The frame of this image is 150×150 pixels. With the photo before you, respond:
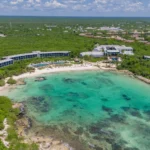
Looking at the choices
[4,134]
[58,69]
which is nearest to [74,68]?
[58,69]

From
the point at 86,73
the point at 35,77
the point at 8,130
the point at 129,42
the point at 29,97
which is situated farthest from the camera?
the point at 129,42

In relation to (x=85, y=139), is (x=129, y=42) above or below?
above

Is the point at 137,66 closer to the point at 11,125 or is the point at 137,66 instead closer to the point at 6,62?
the point at 6,62

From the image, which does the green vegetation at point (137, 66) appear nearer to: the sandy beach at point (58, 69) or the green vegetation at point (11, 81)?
the sandy beach at point (58, 69)

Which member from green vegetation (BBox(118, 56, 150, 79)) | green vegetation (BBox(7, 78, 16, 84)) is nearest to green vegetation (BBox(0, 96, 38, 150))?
green vegetation (BBox(7, 78, 16, 84))

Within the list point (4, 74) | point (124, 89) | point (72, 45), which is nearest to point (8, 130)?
point (4, 74)

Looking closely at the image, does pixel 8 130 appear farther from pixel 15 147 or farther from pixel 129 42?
pixel 129 42

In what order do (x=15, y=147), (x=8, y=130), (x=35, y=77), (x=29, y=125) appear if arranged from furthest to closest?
(x=35, y=77) → (x=29, y=125) → (x=8, y=130) → (x=15, y=147)
